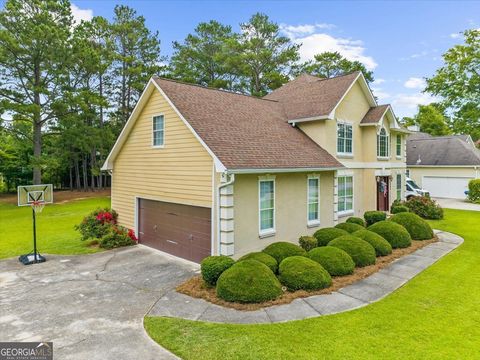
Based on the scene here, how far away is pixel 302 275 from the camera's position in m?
8.52

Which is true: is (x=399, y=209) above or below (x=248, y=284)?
above

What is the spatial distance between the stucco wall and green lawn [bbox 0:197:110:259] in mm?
7036

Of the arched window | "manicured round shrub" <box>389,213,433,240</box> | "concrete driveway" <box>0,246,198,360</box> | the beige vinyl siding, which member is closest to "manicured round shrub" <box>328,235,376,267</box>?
"manicured round shrub" <box>389,213,433,240</box>

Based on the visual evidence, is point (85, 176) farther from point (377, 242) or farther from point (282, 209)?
point (377, 242)

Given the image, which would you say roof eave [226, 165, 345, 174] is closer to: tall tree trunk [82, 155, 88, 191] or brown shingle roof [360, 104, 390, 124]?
brown shingle roof [360, 104, 390, 124]

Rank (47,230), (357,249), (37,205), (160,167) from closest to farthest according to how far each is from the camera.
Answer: (357,249)
(37,205)
(160,167)
(47,230)

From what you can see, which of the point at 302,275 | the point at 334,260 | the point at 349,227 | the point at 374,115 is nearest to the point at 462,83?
the point at 374,115

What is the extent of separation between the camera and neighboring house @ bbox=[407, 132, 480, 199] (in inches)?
1171

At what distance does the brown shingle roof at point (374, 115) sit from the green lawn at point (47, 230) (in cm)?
1514

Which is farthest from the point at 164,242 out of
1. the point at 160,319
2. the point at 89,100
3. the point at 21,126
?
the point at 21,126

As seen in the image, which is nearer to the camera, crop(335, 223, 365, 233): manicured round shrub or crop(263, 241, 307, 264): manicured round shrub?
crop(263, 241, 307, 264): manicured round shrub

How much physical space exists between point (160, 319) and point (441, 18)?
21.2 metres

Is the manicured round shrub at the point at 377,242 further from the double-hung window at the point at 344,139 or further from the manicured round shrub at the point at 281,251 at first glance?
the double-hung window at the point at 344,139

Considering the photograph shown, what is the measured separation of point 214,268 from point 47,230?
47.7ft
